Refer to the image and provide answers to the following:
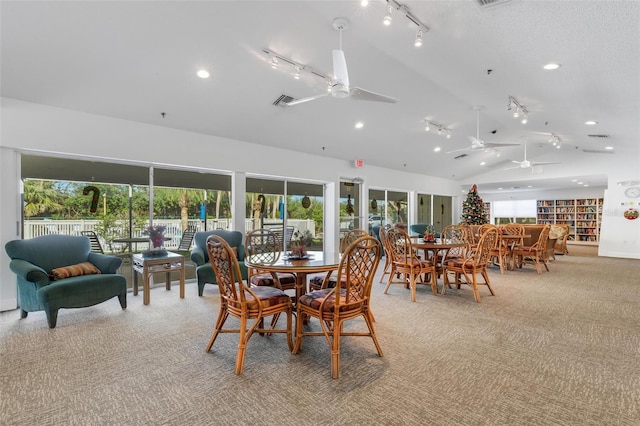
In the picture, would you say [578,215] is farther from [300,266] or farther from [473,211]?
[300,266]

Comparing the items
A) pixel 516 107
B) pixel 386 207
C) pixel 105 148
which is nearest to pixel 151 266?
pixel 105 148

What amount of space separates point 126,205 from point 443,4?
5.25 metres

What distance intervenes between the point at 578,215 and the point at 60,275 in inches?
678

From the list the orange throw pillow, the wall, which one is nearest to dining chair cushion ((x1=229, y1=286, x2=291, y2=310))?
the orange throw pillow

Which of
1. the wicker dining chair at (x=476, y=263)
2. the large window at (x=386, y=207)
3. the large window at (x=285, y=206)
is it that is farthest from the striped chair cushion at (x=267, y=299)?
the large window at (x=386, y=207)

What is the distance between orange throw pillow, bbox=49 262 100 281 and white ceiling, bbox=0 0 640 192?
6.96 ft

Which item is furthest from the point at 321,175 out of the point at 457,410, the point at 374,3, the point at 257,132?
the point at 457,410

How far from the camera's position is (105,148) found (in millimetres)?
4723

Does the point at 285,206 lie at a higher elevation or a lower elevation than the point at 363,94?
lower

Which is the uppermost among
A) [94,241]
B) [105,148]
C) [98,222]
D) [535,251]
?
[105,148]

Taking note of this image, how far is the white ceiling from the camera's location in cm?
294

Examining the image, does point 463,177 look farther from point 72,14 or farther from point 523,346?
point 72,14

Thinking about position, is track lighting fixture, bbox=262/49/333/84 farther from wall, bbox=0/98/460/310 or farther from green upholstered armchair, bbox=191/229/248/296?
green upholstered armchair, bbox=191/229/248/296

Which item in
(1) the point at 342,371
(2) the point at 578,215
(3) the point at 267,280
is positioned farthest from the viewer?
(2) the point at 578,215
